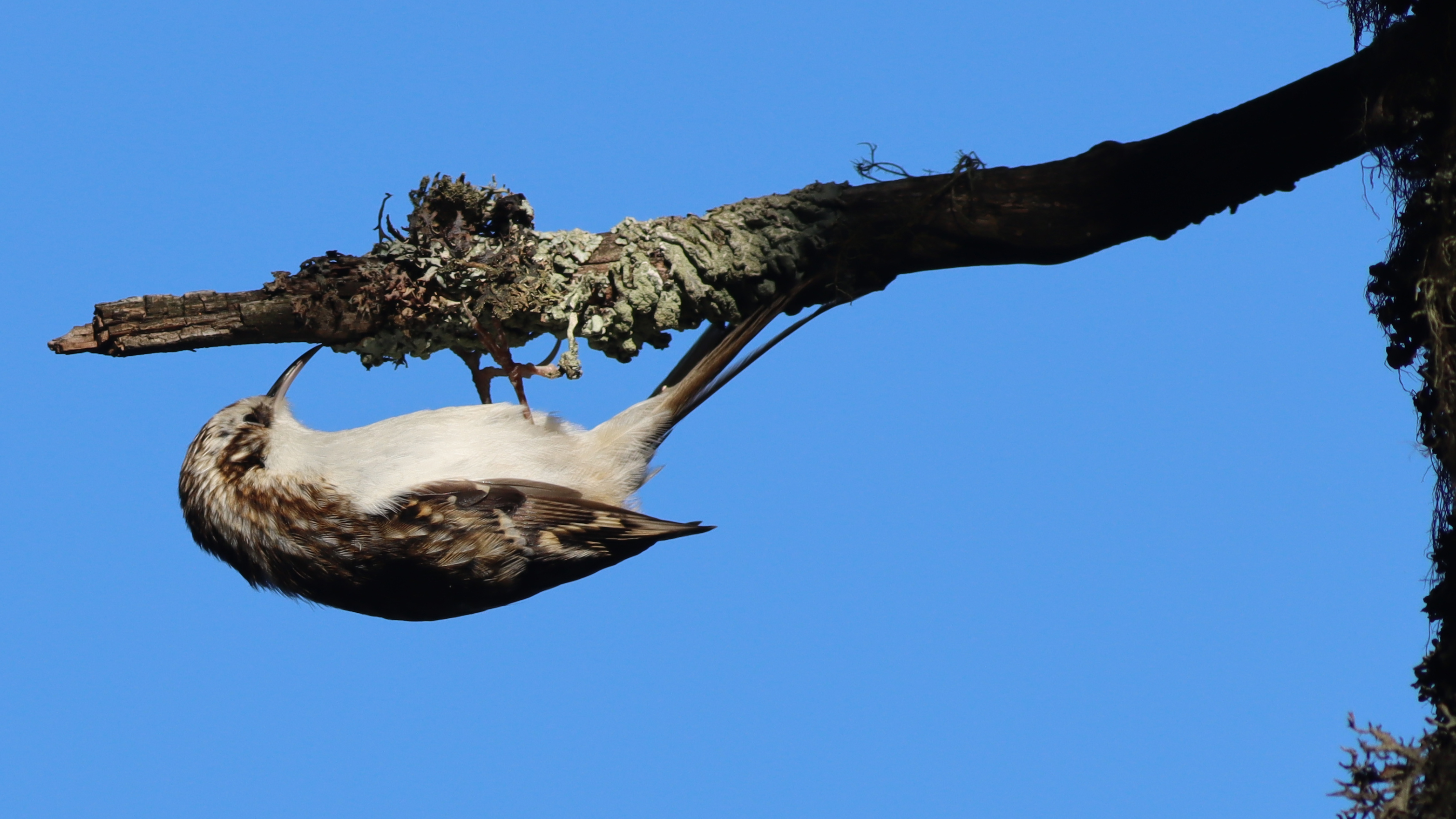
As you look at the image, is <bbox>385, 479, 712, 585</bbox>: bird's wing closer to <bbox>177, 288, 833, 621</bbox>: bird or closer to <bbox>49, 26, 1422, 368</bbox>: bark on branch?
<bbox>177, 288, 833, 621</bbox>: bird

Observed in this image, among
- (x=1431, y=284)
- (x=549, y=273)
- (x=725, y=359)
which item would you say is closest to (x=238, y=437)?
(x=549, y=273)

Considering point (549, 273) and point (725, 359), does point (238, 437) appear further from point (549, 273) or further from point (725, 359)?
point (725, 359)

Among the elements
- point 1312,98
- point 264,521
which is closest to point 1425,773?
point 1312,98

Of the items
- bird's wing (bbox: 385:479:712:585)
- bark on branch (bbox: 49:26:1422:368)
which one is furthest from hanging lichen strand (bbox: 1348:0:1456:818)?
bird's wing (bbox: 385:479:712:585)

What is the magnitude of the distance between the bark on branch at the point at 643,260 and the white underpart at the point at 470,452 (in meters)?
0.20

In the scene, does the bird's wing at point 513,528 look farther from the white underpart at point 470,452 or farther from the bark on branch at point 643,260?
the bark on branch at point 643,260

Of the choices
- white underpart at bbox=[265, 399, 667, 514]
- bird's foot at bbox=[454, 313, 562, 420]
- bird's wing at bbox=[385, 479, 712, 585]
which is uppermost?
bird's foot at bbox=[454, 313, 562, 420]

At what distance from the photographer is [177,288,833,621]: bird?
3094 mm

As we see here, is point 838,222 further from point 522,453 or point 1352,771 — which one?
point 1352,771

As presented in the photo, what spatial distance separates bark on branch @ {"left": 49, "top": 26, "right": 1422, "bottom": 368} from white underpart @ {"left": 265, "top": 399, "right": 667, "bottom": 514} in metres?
0.20

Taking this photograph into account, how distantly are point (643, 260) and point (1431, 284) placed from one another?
1.89m

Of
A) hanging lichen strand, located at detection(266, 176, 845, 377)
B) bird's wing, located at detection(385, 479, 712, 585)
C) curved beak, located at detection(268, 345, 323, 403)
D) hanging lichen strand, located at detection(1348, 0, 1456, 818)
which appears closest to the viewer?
hanging lichen strand, located at detection(1348, 0, 1456, 818)

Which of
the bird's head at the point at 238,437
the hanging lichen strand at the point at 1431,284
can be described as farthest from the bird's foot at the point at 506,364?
the hanging lichen strand at the point at 1431,284

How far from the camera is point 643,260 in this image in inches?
128
